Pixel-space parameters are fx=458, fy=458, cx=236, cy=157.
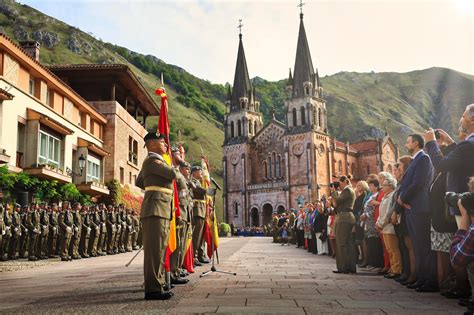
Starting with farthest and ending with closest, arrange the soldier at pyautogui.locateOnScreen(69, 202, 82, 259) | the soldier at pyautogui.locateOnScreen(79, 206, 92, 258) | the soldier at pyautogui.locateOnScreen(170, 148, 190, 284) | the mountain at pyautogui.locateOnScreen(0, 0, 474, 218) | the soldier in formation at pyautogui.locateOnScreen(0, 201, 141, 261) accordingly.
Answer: the mountain at pyautogui.locateOnScreen(0, 0, 474, 218) → the soldier at pyautogui.locateOnScreen(79, 206, 92, 258) → the soldier at pyautogui.locateOnScreen(69, 202, 82, 259) → the soldier in formation at pyautogui.locateOnScreen(0, 201, 141, 261) → the soldier at pyautogui.locateOnScreen(170, 148, 190, 284)

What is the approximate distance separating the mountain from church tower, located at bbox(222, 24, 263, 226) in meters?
9.65

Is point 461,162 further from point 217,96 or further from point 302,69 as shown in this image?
point 217,96

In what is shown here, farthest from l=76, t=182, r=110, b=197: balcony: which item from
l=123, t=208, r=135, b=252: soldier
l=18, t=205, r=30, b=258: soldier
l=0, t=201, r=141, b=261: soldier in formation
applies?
l=18, t=205, r=30, b=258: soldier

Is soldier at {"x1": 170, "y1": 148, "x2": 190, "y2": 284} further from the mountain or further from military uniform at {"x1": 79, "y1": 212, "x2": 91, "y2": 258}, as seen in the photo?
the mountain

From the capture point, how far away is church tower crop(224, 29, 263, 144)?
212 ft

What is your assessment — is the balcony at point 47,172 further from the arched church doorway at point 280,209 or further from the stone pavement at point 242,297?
the arched church doorway at point 280,209

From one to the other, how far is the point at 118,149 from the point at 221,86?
406ft

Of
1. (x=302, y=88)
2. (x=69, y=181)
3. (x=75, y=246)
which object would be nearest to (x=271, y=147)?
(x=302, y=88)

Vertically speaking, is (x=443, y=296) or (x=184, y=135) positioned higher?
(x=184, y=135)

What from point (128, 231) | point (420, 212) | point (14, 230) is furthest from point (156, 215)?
point (128, 231)

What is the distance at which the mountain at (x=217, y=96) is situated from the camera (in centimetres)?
9631

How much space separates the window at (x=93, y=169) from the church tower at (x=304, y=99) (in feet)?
115

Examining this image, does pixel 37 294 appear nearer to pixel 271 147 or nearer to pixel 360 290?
pixel 360 290

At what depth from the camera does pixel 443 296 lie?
5.72 metres
